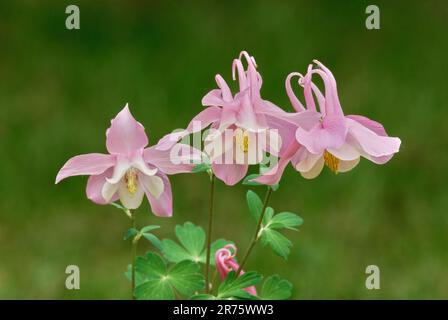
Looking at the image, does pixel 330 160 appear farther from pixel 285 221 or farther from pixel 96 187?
pixel 96 187

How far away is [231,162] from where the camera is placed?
0.95 meters

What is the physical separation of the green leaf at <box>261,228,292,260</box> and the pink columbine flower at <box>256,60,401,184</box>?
4.3 inches

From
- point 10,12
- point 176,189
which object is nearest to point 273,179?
point 176,189

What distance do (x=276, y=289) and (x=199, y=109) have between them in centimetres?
145

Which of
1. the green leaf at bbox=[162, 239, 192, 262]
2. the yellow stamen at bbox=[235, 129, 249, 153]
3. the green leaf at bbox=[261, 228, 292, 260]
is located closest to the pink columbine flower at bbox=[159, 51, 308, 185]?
the yellow stamen at bbox=[235, 129, 249, 153]

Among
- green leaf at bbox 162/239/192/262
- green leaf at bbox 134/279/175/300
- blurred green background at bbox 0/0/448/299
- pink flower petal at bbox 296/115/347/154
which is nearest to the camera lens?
pink flower petal at bbox 296/115/347/154

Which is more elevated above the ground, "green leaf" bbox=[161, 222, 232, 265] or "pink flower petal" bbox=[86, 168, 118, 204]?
"pink flower petal" bbox=[86, 168, 118, 204]

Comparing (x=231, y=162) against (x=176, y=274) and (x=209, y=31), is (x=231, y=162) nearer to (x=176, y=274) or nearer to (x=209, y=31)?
(x=176, y=274)

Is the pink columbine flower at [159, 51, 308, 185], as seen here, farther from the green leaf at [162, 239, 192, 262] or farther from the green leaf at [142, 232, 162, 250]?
the green leaf at [162, 239, 192, 262]

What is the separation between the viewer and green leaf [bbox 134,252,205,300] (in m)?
1.01

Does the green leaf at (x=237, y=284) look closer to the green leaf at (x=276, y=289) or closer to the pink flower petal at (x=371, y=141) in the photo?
the green leaf at (x=276, y=289)

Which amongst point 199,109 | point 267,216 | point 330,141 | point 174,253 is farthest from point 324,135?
point 199,109

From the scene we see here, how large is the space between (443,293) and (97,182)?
128 centimetres

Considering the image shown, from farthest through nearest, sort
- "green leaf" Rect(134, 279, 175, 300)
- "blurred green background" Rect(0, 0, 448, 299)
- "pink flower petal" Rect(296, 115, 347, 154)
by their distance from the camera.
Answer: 1. "blurred green background" Rect(0, 0, 448, 299)
2. "green leaf" Rect(134, 279, 175, 300)
3. "pink flower petal" Rect(296, 115, 347, 154)
